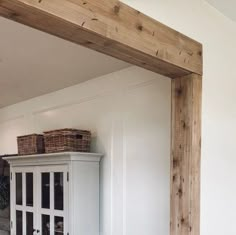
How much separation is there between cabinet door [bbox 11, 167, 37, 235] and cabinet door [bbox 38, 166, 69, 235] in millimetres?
135

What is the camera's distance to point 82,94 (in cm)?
400

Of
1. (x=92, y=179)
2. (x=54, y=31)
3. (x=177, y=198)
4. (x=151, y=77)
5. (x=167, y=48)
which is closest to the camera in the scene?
(x=54, y=31)

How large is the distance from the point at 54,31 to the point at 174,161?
1.14m

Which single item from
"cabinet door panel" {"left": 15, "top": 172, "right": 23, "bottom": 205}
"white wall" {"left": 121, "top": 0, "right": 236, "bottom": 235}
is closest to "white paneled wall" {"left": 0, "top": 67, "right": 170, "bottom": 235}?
"white wall" {"left": 121, "top": 0, "right": 236, "bottom": 235}

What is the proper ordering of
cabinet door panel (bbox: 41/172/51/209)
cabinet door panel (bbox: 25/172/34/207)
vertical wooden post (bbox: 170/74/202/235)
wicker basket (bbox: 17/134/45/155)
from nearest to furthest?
vertical wooden post (bbox: 170/74/202/235) → cabinet door panel (bbox: 41/172/51/209) → wicker basket (bbox: 17/134/45/155) → cabinet door panel (bbox: 25/172/34/207)

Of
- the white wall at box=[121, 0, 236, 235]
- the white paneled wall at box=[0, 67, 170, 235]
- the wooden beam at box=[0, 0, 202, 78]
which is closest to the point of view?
the wooden beam at box=[0, 0, 202, 78]

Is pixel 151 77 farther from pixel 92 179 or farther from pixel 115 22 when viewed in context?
pixel 115 22

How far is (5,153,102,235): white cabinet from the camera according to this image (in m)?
3.46

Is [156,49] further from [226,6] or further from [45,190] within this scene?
[45,190]

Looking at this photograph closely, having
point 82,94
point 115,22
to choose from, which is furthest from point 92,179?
point 115,22

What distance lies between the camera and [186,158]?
2252 mm

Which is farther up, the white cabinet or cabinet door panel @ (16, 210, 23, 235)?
the white cabinet

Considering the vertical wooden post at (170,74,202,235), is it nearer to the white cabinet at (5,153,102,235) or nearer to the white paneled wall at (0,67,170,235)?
the white paneled wall at (0,67,170,235)

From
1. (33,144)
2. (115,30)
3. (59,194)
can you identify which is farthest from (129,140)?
(115,30)
